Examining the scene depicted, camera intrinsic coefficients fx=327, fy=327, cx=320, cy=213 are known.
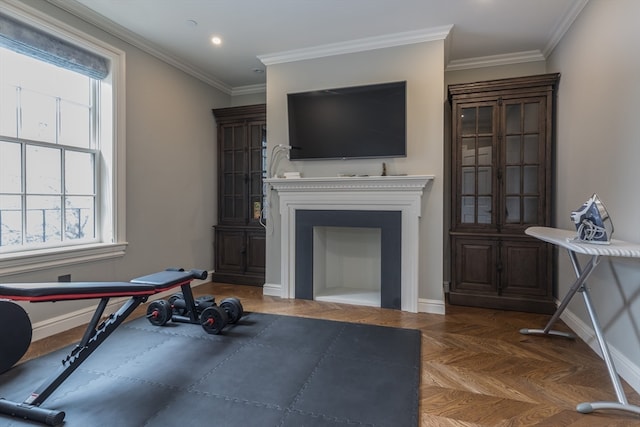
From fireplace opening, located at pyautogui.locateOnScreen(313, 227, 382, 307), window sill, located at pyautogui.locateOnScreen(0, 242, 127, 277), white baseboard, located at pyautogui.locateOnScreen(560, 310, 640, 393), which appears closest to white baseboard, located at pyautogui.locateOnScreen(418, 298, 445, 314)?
fireplace opening, located at pyautogui.locateOnScreen(313, 227, 382, 307)

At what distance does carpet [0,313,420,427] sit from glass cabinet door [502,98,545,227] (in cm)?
187

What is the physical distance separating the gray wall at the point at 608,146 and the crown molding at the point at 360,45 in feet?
4.12

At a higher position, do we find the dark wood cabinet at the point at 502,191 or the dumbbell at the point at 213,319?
the dark wood cabinet at the point at 502,191

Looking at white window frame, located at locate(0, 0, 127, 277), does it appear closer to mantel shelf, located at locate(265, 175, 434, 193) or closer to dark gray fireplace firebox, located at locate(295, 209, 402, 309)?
mantel shelf, located at locate(265, 175, 434, 193)

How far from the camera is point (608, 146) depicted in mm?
2459

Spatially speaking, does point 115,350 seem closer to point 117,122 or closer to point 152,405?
point 152,405

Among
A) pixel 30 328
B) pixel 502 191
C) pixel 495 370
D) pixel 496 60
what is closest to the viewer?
pixel 30 328

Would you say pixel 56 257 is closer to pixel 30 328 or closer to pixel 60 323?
pixel 60 323

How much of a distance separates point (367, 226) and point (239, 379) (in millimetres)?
2118

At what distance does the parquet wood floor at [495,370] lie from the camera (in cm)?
180

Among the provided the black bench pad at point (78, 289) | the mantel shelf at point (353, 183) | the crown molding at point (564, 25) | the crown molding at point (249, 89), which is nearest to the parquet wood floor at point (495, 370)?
the black bench pad at point (78, 289)

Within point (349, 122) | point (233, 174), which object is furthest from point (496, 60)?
point (233, 174)

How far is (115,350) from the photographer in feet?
8.33

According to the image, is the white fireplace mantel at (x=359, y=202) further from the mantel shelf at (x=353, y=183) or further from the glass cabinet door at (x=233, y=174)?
the glass cabinet door at (x=233, y=174)
